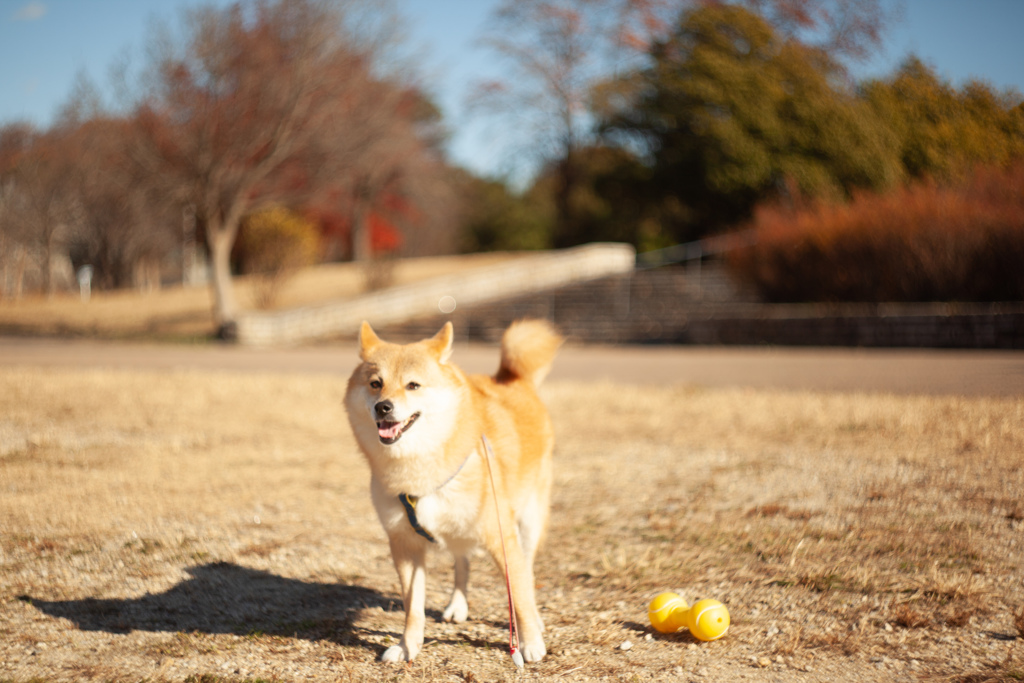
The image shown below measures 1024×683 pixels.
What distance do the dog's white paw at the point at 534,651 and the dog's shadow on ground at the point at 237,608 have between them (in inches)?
26.0

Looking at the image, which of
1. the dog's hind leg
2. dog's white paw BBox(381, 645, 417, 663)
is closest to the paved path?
the dog's hind leg

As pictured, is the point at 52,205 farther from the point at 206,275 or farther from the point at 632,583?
the point at 632,583

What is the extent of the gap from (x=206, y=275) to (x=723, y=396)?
48505mm

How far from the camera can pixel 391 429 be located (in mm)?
3064

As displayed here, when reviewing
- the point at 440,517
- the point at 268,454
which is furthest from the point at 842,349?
the point at 440,517

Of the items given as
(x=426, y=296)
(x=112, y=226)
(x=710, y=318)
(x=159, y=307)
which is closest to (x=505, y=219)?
(x=112, y=226)

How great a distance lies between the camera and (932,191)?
1564 cm

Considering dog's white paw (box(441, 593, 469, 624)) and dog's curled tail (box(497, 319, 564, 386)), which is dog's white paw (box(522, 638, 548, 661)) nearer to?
dog's white paw (box(441, 593, 469, 624))

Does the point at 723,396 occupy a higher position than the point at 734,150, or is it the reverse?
the point at 734,150

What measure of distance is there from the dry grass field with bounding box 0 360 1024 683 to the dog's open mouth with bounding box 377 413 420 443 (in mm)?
976

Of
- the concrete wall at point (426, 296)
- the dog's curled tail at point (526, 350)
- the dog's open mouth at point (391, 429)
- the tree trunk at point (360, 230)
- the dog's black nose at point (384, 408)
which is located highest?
the tree trunk at point (360, 230)

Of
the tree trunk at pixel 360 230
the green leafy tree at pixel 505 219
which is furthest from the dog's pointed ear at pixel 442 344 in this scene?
the green leafy tree at pixel 505 219

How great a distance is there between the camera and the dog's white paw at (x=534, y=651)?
10.2ft

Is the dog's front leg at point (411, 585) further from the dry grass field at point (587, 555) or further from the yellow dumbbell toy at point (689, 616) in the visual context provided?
the yellow dumbbell toy at point (689, 616)
